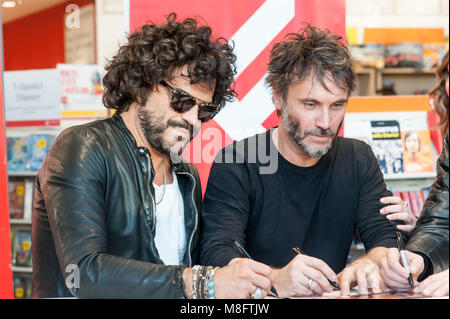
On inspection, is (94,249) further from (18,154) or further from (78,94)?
(78,94)

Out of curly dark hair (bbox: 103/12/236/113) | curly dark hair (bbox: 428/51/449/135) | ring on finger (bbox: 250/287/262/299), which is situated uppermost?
curly dark hair (bbox: 103/12/236/113)

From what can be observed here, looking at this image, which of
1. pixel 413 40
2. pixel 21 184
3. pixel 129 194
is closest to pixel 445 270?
pixel 129 194

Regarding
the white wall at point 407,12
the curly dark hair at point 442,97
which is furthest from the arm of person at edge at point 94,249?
the white wall at point 407,12

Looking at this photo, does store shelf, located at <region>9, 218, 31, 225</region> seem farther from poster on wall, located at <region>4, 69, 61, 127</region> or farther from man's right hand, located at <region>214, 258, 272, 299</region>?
man's right hand, located at <region>214, 258, 272, 299</region>

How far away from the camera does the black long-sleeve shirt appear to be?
200 cm

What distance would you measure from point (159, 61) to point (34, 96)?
278 centimetres

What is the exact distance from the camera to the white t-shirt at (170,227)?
1832 millimetres

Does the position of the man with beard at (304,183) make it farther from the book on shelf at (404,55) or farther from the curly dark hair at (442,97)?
the book on shelf at (404,55)

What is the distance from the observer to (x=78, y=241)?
151 centimetres

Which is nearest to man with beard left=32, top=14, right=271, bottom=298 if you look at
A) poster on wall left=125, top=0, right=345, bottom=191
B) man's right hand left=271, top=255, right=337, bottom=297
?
man's right hand left=271, top=255, right=337, bottom=297

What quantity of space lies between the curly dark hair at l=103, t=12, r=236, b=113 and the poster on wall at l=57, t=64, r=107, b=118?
250 centimetres

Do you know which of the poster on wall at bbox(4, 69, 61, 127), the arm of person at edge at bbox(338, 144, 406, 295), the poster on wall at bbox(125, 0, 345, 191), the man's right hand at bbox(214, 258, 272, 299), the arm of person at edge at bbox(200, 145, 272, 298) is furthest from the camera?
the poster on wall at bbox(4, 69, 61, 127)
